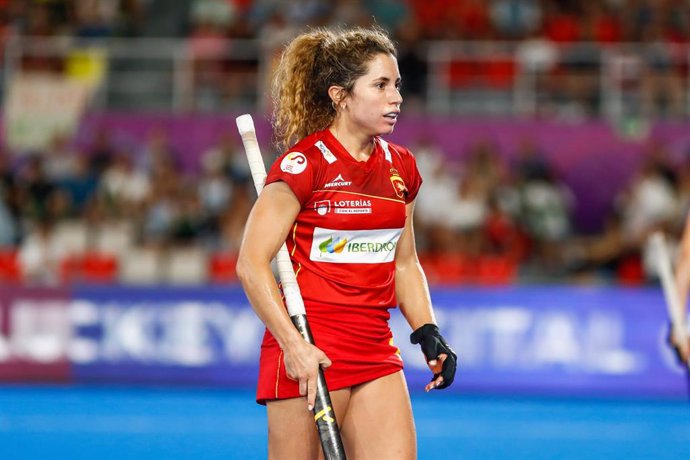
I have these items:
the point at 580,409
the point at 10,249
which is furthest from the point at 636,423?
the point at 10,249

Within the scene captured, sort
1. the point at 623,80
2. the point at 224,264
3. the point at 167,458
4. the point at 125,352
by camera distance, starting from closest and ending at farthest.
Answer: the point at 167,458 → the point at 125,352 → the point at 224,264 → the point at 623,80

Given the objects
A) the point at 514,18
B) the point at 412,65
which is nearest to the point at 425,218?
the point at 412,65

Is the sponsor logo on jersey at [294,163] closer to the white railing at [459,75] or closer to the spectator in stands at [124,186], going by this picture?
the spectator in stands at [124,186]

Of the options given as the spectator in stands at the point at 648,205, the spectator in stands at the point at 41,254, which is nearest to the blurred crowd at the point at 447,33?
the spectator in stands at the point at 648,205

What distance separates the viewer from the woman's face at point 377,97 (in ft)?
16.5

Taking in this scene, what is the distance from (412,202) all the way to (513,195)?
1016 centimetres

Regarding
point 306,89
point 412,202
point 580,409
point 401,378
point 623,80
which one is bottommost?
point 580,409

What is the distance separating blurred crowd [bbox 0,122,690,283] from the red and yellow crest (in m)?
8.86

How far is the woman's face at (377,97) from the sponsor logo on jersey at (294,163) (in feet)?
1.00

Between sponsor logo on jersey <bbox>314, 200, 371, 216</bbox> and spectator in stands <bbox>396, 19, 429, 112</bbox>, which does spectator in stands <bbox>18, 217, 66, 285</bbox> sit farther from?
sponsor logo on jersey <bbox>314, 200, 371, 216</bbox>

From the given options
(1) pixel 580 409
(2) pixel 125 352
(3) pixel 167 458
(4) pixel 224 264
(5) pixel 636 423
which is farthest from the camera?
(4) pixel 224 264

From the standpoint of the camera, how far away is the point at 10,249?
15578 millimetres

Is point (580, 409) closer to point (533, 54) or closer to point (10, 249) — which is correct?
point (533, 54)

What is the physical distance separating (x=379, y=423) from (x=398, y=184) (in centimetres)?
99
